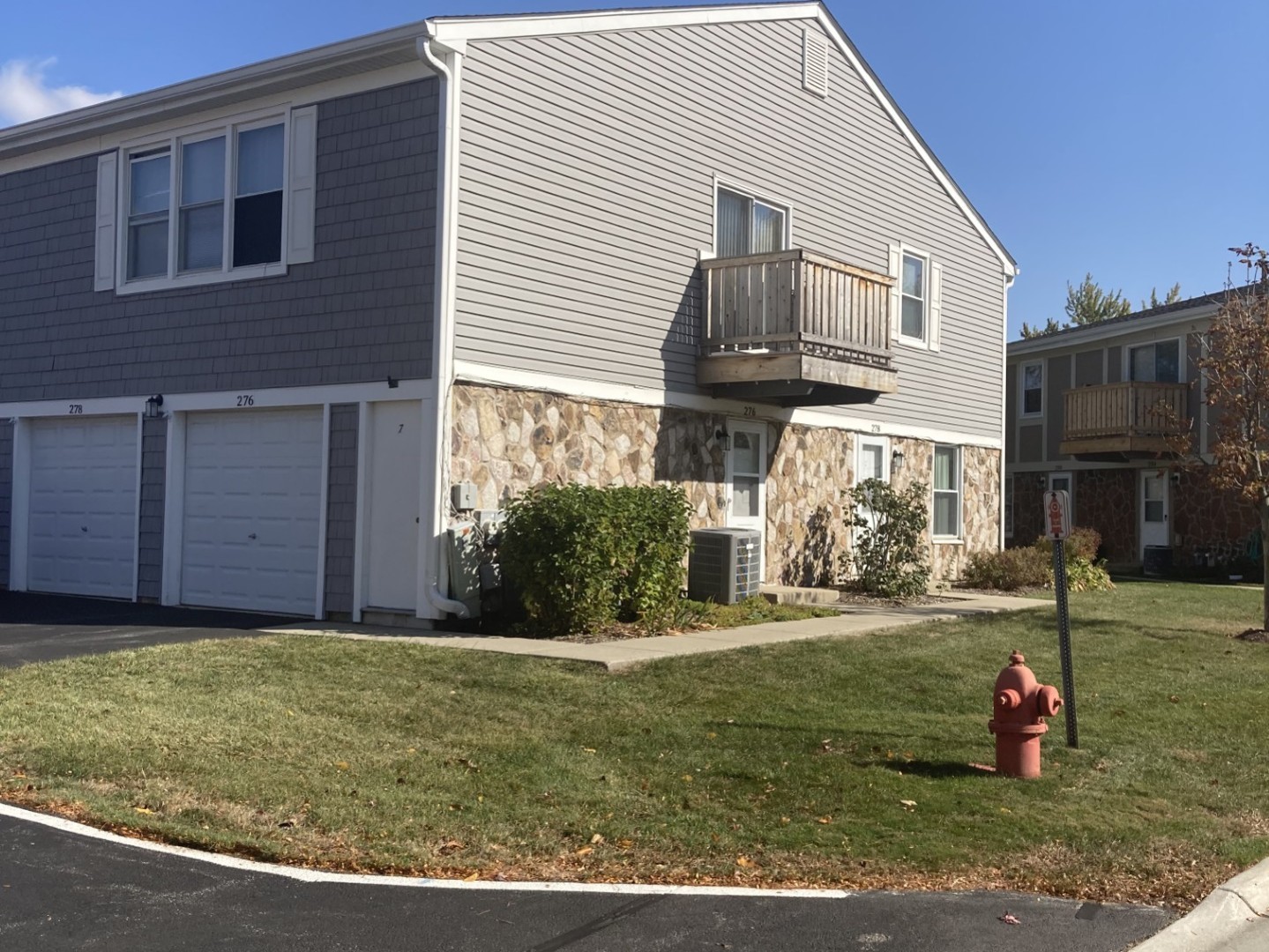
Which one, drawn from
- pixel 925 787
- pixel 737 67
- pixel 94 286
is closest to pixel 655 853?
pixel 925 787

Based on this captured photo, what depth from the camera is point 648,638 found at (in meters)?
12.0

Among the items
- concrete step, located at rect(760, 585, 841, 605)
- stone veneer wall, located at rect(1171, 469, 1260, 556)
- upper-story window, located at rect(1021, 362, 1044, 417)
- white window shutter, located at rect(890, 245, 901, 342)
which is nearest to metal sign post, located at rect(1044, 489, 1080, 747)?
concrete step, located at rect(760, 585, 841, 605)

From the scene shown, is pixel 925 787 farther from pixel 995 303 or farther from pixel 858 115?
pixel 995 303

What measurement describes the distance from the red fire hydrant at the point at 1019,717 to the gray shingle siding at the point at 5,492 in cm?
1322

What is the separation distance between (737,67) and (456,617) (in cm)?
867

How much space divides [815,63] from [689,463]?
6.63m

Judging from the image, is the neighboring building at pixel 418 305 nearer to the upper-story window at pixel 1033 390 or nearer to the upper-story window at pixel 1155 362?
the upper-story window at pixel 1155 362

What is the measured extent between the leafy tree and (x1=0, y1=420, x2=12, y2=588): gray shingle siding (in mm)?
14356

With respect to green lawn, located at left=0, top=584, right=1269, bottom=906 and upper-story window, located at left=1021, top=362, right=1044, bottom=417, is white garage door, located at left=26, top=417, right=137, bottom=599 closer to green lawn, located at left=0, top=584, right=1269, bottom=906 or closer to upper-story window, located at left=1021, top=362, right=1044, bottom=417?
green lawn, located at left=0, top=584, right=1269, bottom=906

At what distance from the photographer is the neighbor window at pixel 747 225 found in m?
16.6

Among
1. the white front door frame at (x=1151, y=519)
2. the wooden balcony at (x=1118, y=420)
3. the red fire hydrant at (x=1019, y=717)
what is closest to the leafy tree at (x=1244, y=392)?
the red fire hydrant at (x=1019, y=717)

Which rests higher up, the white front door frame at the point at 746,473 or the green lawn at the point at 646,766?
the white front door frame at the point at 746,473

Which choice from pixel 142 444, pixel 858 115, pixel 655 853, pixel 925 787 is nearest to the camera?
pixel 655 853

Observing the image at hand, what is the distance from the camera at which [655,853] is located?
6035 mm
